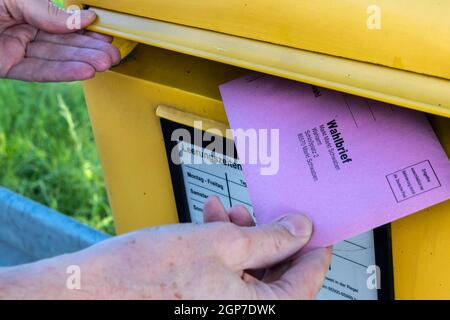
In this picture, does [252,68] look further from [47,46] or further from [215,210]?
[47,46]

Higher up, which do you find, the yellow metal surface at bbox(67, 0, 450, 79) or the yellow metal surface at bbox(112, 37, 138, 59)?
the yellow metal surface at bbox(112, 37, 138, 59)

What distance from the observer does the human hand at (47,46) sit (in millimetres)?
1404

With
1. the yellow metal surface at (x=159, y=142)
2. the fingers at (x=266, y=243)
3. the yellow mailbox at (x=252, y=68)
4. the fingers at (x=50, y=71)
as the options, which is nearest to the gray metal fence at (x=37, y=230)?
the yellow metal surface at (x=159, y=142)

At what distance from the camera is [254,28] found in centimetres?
117

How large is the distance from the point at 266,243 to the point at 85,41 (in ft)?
2.11

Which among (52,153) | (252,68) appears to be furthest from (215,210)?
(52,153)

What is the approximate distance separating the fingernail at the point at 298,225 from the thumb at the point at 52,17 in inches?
23.8

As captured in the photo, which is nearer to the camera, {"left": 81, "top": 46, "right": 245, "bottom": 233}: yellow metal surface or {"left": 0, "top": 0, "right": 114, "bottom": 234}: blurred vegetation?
{"left": 81, "top": 46, "right": 245, "bottom": 233}: yellow metal surface

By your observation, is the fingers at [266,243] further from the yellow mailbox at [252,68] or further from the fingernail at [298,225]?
the yellow mailbox at [252,68]

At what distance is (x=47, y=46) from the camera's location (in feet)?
5.05

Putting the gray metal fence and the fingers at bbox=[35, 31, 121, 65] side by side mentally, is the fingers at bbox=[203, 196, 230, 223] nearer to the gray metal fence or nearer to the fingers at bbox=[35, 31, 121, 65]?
the fingers at bbox=[35, 31, 121, 65]

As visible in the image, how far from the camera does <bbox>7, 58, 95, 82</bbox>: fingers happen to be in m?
1.41

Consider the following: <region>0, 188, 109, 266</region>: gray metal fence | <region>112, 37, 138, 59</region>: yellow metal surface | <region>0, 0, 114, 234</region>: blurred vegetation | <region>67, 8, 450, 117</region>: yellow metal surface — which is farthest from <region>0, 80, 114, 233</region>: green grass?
<region>67, 8, 450, 117</region>: yellow metal surface

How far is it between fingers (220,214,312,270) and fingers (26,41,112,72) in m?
0.51
